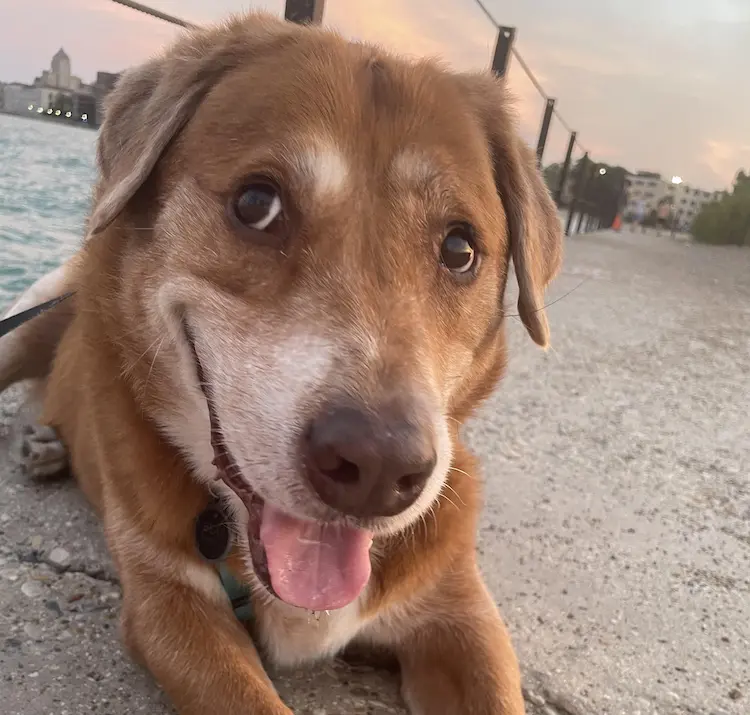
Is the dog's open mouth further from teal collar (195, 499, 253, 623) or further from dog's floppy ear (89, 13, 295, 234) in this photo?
dog's floppy ear (89, 13, 295, 234)

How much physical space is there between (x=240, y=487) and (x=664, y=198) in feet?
61.0

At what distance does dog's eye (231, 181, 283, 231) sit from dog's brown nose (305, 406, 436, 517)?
53 cm

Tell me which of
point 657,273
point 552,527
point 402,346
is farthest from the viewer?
point 657,273

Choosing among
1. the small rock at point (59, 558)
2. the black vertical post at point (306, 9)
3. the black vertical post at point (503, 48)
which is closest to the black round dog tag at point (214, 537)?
the small rock at point (59, 558)

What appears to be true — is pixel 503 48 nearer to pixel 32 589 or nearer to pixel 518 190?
pixel 518 190

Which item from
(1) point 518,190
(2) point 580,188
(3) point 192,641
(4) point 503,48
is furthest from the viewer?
(2) point 580,188

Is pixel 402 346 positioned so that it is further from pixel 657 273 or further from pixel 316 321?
pixel 657 273

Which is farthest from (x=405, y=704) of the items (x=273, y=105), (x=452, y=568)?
(x=273, y=105)

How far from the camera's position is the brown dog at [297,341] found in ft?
4.70

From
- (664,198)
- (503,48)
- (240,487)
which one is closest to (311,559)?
(240,487)

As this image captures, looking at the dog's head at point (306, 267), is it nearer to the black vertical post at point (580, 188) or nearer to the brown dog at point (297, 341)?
the brown dog at point (297, 341)

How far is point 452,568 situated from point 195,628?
0.67 m

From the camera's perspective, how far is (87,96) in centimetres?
282

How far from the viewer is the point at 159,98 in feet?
5.92
